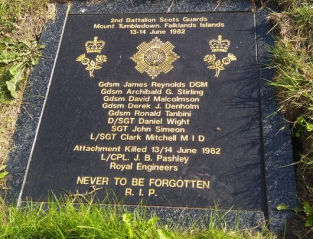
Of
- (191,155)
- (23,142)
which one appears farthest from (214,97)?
(23,142)

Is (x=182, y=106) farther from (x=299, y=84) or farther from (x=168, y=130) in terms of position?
(x=299, y=84)

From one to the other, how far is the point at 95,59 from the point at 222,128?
124 cm

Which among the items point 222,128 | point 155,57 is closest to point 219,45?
point 155,57

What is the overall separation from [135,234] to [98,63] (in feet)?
5.06

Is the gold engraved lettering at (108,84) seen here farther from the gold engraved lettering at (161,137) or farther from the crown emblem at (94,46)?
the gold engraved lettering at (161,137)

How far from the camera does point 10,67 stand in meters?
3.42

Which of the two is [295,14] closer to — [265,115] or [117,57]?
[265,115]

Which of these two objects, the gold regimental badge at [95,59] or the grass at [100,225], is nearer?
the grass at [100,225]

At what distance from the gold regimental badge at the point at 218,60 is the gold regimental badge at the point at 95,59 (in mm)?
889

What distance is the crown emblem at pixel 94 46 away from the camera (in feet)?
11.2

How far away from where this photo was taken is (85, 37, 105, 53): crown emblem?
3.40 metres

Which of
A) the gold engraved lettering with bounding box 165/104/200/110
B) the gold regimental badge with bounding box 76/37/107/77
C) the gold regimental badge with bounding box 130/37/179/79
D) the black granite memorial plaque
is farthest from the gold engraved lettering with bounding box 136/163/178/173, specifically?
the gold regimental badge with bounding box 76/37/107/77

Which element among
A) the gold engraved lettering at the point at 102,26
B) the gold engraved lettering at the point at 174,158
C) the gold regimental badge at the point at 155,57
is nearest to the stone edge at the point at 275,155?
the gold engraved lettering at the point at 174,158

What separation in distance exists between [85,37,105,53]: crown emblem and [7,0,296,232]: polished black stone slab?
0.21 feet
